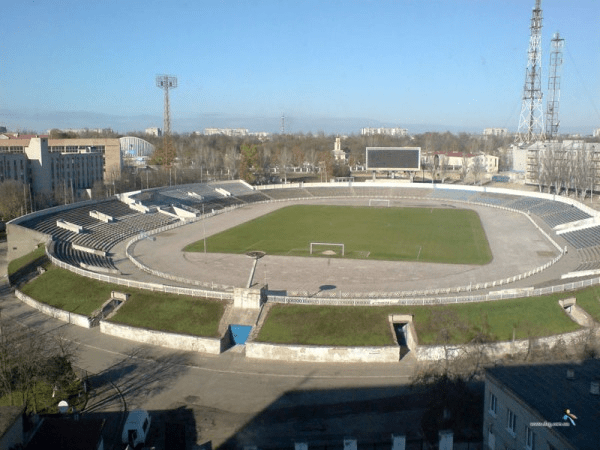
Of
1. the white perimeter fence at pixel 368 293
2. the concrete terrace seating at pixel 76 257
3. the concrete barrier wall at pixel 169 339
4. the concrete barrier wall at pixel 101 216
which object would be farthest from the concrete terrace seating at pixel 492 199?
the concrete barrier wall at pixel 169 339

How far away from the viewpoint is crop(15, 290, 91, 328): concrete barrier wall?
2672 centimetres

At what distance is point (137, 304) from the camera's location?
27312mm

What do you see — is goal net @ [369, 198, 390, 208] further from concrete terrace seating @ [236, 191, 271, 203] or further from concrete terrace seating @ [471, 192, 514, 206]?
concrete terrace seating @ [236, 191, 271, 203]

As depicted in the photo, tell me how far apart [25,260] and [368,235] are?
26.2 meters

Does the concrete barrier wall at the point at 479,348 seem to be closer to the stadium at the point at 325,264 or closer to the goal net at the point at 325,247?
the stadium at the point at 325,264

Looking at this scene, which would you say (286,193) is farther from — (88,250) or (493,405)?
(493,405)

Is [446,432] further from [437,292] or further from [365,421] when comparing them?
[437,292]

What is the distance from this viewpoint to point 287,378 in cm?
2120

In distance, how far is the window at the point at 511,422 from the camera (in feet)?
44.2

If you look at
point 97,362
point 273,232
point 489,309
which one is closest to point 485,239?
Answer: point 273,232

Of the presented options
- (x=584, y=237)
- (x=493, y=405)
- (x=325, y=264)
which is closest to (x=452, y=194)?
(x=584, y=237)

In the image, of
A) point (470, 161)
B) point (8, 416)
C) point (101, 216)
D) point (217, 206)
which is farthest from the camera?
point (470, 161)

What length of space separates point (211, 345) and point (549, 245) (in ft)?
99.1

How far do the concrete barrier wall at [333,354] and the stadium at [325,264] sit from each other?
0.04 metres
